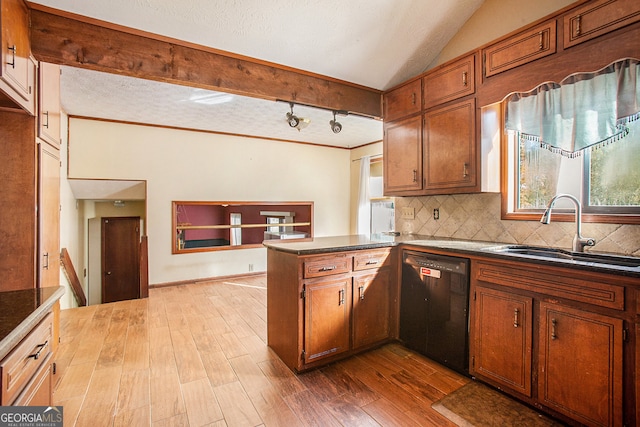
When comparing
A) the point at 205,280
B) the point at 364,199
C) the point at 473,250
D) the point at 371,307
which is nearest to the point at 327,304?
the point at 371,307

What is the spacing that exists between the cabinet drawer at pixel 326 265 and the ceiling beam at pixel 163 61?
1.49m

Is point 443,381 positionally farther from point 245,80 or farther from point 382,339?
point 245,80

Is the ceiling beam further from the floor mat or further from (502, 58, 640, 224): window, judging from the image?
the floor mat

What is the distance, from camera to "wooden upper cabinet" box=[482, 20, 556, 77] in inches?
80.2

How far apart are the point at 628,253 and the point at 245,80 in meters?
3.02

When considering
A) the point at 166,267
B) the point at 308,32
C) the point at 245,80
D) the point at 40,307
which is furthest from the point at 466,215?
the point at 166,267

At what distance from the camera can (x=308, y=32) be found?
2436 millimetres

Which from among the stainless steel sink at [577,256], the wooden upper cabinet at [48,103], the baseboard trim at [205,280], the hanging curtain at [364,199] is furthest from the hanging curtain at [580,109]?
the baseboard trim at [205,280]

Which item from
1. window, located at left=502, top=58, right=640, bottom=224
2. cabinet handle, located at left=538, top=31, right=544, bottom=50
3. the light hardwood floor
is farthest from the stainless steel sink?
cabinet handle, located at left=538, top=31, right=544, bottom=50

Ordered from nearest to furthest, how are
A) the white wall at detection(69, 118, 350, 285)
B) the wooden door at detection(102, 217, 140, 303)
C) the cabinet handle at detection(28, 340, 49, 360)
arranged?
the cabinet handle at detection(28, 340, 49, 360)
the white wall at detection(69, 118, 350, 285)
the wooden door at detection(102, 217, 140, 303)

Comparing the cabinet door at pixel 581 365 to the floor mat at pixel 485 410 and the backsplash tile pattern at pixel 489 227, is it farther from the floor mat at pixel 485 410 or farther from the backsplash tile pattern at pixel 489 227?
the backsplash tile pattern at pixel 489 227

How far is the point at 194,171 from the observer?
4.98 meters

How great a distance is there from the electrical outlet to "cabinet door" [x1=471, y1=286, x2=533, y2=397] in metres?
1.36

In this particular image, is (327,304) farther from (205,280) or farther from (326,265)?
(205,280)
